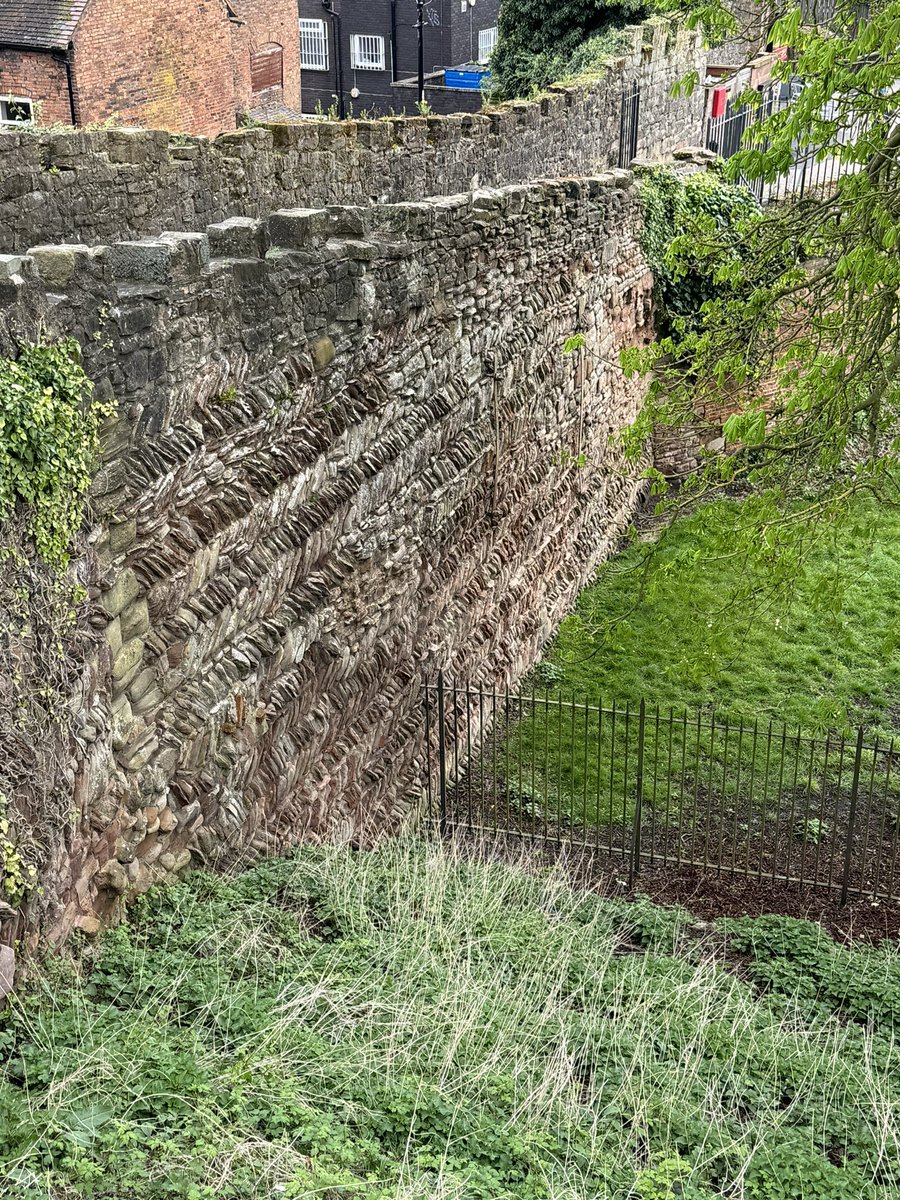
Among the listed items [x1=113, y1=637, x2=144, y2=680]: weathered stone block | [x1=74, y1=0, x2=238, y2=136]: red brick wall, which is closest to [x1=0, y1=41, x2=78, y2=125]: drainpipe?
[x1=74, y1=0, x2=238, y2=136]: red brick wall

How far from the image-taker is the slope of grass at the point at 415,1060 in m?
4.00

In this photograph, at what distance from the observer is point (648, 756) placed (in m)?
11.1

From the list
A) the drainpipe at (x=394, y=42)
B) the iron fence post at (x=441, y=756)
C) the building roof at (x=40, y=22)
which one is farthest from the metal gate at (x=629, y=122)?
the drainpipe at (x=394, y=42)

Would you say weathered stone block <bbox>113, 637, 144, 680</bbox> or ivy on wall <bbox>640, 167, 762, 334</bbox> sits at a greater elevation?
ivy on wall <bbox>640, 167, 762, 334</bbox>

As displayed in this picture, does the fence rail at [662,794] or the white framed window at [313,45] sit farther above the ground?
the white framed window at [313,45]

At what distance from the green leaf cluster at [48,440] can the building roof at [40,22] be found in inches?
721

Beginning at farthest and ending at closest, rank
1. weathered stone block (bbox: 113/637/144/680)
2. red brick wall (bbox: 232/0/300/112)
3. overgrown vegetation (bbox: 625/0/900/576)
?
red brick wall (bbox: 232/0/300/112) → overgrown vegetation (bbox: 625/0/900/576) → weathered stone block (bbox: 113/637/144/680)

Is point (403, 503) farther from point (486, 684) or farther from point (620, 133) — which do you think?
point (620, 133)

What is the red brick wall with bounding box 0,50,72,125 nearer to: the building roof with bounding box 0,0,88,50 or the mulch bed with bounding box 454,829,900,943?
the building roof with bounding box 0,0,88,50

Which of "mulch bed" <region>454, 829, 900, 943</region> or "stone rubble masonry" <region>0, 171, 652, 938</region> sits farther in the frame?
"mulch bed" <region>454, 829, 900, 943</region>

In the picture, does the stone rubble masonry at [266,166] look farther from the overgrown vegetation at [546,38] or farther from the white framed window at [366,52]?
the white framed window at [366,52]

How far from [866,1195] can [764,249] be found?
18.3 feet

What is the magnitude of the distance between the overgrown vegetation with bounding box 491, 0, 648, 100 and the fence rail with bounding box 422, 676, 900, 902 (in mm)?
12796

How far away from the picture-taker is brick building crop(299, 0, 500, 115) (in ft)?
117
